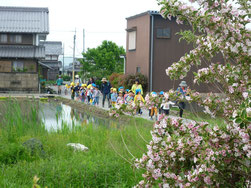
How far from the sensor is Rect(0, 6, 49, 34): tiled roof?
116 ft

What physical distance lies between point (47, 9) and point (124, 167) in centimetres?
3420

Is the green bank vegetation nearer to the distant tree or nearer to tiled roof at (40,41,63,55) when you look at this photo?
the distant tree

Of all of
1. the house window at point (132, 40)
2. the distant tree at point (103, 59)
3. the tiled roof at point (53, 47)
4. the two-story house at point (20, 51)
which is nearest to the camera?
the house window at point (132, 40)

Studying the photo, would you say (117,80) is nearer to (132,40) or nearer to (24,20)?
(132,40)

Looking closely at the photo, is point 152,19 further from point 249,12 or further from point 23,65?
point 249,12

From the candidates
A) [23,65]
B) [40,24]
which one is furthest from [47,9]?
[23,65]

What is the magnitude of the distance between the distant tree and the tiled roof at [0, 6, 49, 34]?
912 cm

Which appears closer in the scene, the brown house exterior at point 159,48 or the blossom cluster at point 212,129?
the blossom cluster at point 212,129

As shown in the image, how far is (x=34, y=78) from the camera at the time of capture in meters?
35.1

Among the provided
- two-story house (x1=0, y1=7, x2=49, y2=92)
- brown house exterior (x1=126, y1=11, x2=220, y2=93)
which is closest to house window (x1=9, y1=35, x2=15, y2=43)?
two-story house (x1=0, y1=7, x2=49, y2=92)

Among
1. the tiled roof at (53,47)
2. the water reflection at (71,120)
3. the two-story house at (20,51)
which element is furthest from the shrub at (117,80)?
the tiled roof at (53,47)

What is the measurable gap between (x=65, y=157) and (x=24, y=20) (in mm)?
31748

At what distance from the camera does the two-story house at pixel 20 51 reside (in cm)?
3475

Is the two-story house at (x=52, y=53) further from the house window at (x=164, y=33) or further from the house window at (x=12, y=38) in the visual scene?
the house window at (x=164, y=33)
